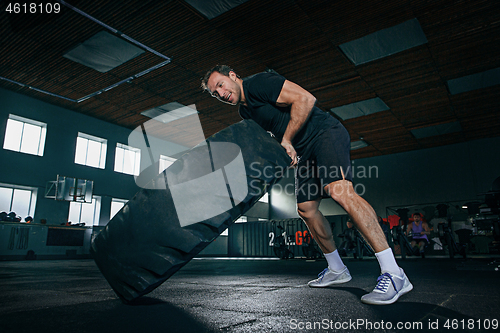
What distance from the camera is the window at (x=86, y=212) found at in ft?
29.3

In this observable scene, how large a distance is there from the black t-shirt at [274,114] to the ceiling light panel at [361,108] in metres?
6.88

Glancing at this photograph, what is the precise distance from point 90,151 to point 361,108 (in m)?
8.14

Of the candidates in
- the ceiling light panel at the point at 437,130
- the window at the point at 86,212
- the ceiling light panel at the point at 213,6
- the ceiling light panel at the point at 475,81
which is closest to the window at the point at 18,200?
the window at the point at 86,212

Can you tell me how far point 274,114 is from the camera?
1.62 m

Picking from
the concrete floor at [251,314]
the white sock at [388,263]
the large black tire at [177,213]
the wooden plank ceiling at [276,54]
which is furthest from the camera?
the wooden plank ceiling at [276,54]

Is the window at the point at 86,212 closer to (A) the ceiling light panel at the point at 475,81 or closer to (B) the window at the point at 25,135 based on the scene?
(B) the window at the point at 25,135

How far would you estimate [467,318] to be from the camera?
0.88 meters

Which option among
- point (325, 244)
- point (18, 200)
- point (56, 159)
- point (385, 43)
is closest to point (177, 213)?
point (325, 244)

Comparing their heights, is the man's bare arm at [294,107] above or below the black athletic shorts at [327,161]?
above

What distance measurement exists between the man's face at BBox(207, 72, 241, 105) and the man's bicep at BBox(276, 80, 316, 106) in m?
0.27

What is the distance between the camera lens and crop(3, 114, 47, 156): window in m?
7.93

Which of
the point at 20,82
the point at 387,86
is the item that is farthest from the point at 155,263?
the point at 20,82

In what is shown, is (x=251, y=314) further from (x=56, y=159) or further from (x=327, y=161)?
(x=56, y=159)

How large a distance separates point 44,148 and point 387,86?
9.07 metres
